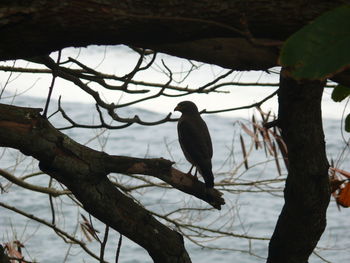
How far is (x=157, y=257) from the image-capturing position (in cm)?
312

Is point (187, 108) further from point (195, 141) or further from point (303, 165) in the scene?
point (303, 165)

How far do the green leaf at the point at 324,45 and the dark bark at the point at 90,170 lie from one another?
161 centimetres

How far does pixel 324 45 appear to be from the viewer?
1358 millimetres

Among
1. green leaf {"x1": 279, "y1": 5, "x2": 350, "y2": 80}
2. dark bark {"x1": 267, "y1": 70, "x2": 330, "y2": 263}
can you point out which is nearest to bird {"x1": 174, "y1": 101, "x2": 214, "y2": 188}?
dark bark {"x1": 267, "y1": 70, "x2": 330, "y2": 263}

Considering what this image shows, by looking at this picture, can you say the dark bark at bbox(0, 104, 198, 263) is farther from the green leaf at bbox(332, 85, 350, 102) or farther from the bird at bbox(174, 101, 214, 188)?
the bird at bbox(174, 101, 214, 188)

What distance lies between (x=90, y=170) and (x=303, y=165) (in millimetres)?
880

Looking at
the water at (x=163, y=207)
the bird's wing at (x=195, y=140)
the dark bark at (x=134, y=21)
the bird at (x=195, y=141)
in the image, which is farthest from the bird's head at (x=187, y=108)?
the dark bark at (x=134, y=21)

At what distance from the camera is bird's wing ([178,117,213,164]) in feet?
17.6

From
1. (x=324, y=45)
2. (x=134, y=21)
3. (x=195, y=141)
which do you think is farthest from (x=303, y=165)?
(x=195, y=141)

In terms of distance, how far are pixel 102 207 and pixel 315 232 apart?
960mm

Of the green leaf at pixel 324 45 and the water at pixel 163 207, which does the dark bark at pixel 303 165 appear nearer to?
the green leaf at pixel 324 45

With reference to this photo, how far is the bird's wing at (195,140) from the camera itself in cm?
538

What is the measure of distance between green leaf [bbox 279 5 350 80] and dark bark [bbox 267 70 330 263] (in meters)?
1.49

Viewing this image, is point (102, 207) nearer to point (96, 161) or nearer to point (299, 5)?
point (96, 161)
